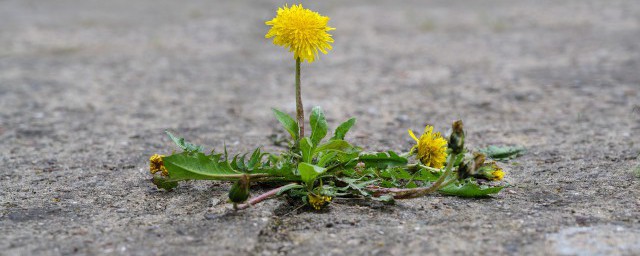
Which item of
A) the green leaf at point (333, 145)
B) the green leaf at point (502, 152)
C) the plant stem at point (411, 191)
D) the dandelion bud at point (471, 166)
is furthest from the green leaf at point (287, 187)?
the green leaf at point (502, 152)

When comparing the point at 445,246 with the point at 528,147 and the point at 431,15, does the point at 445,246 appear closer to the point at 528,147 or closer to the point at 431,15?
the point at 528,147

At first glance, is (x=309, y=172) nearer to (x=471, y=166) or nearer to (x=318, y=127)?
(x=318, y=127)

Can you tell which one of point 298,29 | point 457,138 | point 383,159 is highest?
point 298,29

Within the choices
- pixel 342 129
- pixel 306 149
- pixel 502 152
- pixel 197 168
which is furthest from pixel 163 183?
pixel 502 152

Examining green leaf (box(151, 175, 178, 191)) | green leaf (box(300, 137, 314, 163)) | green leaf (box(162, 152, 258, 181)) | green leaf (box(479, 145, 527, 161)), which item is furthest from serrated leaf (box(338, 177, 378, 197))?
green leaf (box(479, 145, 527, 161))

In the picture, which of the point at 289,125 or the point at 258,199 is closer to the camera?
the point at 258,199

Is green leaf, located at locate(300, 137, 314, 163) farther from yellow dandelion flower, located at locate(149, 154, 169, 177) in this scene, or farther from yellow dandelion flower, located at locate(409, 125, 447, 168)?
yellow dandelion flower, located at locate(149, 154, 169, 177)

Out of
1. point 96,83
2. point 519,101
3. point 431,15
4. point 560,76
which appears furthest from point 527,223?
point 431,15
